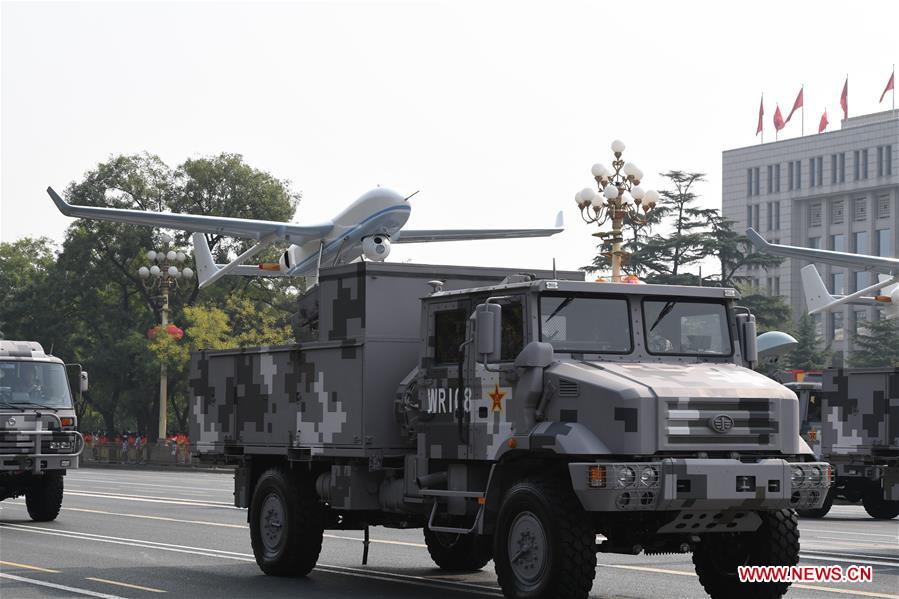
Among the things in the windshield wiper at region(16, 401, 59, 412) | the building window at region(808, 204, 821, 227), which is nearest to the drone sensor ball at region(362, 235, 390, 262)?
the windshield wiper at region(16, 401, 59, 412)

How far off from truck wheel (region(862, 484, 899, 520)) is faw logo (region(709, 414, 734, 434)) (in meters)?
16.6

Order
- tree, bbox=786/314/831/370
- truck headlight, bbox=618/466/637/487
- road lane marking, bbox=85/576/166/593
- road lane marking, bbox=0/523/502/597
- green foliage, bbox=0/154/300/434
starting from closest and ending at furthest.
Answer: truck headlight, bbox=618/466/637/487
road lane marking, bbox=85/576/166/593
road lane marking, bbox=0/523/502/597
green foliage, bbox=0/154/300/434
tree, bbox=786/314/831/370

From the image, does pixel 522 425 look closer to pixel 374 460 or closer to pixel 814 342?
pixel 374 460

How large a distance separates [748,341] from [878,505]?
15.9m

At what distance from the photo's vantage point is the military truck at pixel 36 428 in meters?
22.1

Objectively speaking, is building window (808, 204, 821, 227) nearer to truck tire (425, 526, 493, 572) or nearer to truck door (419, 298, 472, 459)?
truck tire (425, 526, 493, 572)

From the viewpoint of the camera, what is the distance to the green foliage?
79.7 m

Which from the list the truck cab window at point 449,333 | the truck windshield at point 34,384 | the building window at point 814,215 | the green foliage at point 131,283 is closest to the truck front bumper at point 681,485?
the truck cab window at point 449,333

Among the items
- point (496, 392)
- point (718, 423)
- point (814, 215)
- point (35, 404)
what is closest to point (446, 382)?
point (496, 392)

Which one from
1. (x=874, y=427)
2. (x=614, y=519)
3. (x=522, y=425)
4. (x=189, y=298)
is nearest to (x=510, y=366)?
(x=522, y=425)

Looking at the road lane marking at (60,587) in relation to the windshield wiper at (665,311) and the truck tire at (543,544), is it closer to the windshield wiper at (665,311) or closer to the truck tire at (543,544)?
the truck tire at (543,544)

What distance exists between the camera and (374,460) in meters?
13.5

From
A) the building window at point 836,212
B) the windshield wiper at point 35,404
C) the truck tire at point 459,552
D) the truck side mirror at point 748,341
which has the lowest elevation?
the truck tire at point 459,552

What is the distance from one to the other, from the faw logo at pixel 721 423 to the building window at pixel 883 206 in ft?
422
